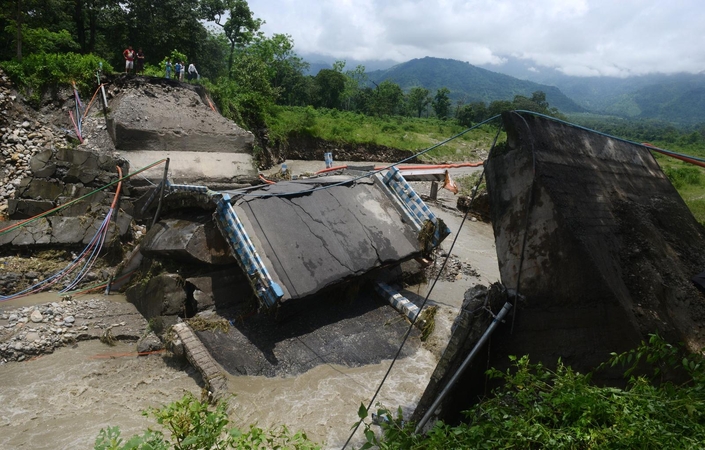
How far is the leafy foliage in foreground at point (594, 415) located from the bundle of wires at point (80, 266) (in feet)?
26.2

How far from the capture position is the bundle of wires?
25.6 feet

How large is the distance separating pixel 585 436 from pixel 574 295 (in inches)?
36.0

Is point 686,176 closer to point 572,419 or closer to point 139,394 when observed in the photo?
point 572,419

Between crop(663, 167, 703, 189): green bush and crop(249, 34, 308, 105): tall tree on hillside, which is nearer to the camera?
crop(663, 167, 703, 189): green bush

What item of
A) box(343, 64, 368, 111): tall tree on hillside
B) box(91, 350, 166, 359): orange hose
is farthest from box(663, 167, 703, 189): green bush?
box(343, 64, 368, 111): tall tree on hillside

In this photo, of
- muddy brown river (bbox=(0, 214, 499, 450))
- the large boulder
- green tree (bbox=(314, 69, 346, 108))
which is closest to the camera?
muddy brown river (bbox=(0, 214, 499, 450))

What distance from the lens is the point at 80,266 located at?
27.9 ft

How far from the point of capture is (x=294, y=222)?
6.71 m

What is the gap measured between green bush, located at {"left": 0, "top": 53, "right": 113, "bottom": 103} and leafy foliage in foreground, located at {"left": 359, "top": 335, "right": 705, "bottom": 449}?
15.7 meters

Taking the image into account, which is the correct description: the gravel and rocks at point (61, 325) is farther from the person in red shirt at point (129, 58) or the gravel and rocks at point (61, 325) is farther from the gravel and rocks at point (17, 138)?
the person in red shirt at point (129, 58)

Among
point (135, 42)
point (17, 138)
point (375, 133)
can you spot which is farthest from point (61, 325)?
point (375, 133)

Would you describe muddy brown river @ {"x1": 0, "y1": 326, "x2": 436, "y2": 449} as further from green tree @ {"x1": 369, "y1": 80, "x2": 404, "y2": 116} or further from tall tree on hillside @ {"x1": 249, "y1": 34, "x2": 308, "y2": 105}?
green tree @ {"x1": 369, "y1": 80, "x2": 404, "y2": 116}

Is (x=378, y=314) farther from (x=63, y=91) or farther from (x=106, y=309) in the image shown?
(x=63, y=91)

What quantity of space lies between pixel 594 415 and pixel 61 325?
715 centimetres
